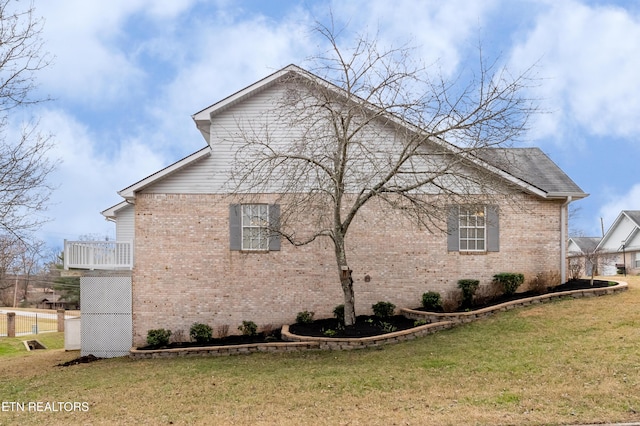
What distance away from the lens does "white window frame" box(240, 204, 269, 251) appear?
1595cm

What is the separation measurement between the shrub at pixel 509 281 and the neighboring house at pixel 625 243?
2289 cm

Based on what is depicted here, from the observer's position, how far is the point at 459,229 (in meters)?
16.4

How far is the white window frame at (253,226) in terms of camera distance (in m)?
16.0

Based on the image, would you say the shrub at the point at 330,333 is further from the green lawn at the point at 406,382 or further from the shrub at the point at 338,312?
the shrub at the point at 338,312

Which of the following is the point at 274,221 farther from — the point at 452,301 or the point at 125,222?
the point at 125,222

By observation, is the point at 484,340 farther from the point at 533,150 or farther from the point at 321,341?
the point at 533,150

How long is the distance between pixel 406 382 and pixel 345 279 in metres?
4.71

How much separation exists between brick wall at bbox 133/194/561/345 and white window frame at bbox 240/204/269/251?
284 mm

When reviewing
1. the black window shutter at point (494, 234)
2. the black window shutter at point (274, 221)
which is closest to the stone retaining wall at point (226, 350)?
the black window shutter at point (274, 221)

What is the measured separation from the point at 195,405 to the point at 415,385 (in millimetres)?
3951

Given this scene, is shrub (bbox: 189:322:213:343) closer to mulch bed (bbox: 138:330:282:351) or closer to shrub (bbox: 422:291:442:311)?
mulch bed (bbox: 138:330:282:351)

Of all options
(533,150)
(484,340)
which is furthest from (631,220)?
(484,340)

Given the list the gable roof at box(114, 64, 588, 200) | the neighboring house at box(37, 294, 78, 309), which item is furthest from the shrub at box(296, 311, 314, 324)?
the neighboring house at box(37, 294, 78, 309)

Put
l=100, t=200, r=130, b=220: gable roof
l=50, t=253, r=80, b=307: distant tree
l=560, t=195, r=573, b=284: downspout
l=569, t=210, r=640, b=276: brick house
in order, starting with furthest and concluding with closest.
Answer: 1. l=50, t=253, r=80, b=307: distant tree
2. l=569, t=210, r=640, b=276: brick house
3. l=100, t=200, r=130, b=220: gable roof
4. l=560, t=195, r=573, b=284: downspout
